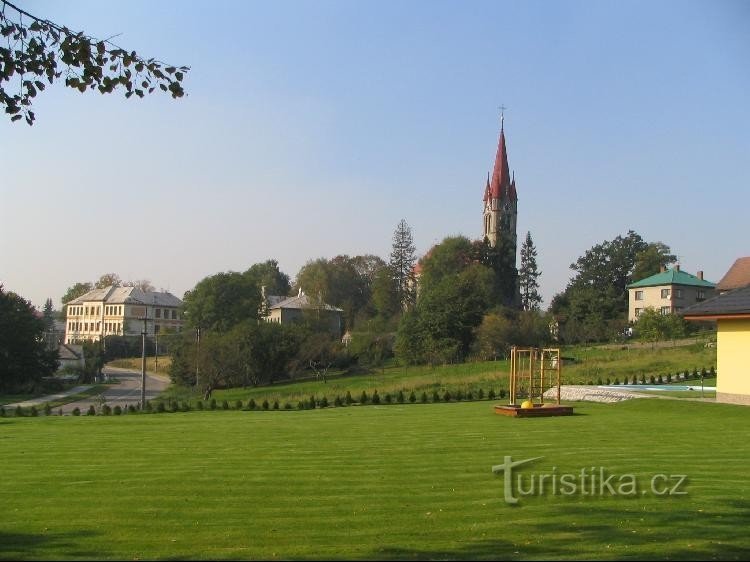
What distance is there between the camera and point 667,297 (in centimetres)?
8169

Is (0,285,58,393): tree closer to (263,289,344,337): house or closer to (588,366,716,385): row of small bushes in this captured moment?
(263,289,344,337): house

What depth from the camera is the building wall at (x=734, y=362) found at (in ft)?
71.8

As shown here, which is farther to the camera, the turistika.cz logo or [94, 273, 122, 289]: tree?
[94, 273, 122, 289]: tree

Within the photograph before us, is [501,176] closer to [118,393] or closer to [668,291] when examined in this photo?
[668,291]

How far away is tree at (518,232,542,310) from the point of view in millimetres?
100375

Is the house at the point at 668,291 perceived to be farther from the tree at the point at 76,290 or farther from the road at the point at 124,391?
the tree at the point at 76,290

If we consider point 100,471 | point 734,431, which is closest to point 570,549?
point 100,471

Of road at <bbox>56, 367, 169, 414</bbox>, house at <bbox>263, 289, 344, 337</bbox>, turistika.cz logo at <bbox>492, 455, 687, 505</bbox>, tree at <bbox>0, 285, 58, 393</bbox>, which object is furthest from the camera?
house at <bbox>263, 289, 344, 337</bbox>

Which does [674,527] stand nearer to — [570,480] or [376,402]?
[570,480]

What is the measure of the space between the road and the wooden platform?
77.8 feet

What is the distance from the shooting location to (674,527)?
23.5 feet

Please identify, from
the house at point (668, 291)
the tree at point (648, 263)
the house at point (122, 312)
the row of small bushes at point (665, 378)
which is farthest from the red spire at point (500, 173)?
the row of small bushes at point (665, 378)

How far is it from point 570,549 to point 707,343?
48895 mm

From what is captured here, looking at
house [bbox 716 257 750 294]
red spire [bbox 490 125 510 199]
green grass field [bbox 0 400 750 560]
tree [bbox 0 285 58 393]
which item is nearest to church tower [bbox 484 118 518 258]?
red spire [bbox 490 125 510 199]
